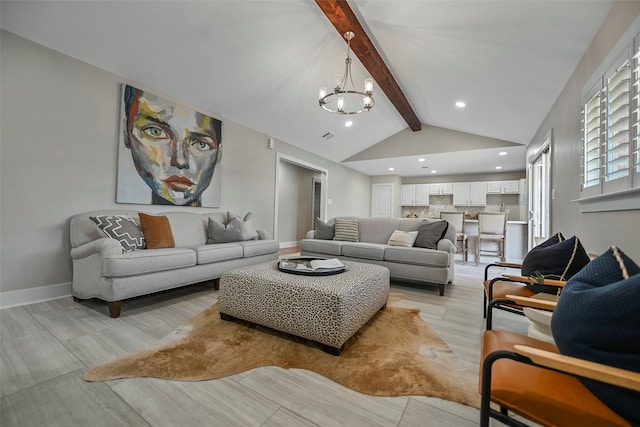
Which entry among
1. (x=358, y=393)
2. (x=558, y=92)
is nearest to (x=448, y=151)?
(x=558, y=92)

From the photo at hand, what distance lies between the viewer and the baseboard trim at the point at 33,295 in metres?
2.31

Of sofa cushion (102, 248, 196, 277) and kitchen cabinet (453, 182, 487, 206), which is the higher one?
kitchen cabinet (453, 182, 487, 206)

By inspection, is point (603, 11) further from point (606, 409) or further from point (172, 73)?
point (172, 73)

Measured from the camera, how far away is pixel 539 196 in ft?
14.3

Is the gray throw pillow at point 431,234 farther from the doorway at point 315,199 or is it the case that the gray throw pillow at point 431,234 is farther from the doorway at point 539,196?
the doorway at point 315,199

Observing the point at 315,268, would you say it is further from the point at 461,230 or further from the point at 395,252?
the point at 461,230

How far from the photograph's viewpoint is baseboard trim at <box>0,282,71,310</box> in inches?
90.8

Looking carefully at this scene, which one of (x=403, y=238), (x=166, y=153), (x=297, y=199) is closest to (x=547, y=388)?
(x=403, y=238)

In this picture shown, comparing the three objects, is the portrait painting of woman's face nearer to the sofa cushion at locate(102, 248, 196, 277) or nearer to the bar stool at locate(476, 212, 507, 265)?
the sofa cushion at locate(102, 248, 196, 277)

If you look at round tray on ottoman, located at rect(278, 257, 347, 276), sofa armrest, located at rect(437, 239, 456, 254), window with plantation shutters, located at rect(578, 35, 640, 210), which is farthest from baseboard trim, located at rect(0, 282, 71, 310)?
window with plantation shutters, located at rect(578, 35, 640, 210)

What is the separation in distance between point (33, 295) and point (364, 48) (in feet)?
14.5

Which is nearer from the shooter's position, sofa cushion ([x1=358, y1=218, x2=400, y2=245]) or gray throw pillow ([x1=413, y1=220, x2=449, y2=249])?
gray throw pillow ([x1=413, y1=220, x2=449, y2=249])

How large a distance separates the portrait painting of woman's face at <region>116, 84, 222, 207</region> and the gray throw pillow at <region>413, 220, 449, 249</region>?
312 centimetres

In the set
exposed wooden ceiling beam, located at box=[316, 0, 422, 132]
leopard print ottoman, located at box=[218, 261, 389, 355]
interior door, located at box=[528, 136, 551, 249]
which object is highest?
exposed wooden ceiling beam, located at box=[316, 0, 422, 132]
